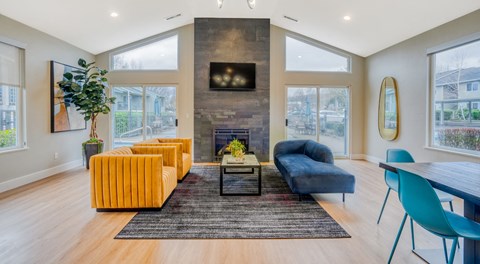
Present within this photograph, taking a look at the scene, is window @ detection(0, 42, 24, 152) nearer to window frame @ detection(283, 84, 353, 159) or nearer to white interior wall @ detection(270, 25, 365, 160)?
white interior wall @ detection(270, 25, 365, 160)

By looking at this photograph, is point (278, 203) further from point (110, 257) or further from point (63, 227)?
point (63, 227)

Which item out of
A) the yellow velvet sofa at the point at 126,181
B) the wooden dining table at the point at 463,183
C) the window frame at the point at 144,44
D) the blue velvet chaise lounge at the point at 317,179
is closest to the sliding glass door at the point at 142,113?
the window frame at the point at 144,44

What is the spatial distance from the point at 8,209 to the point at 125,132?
12.4ft

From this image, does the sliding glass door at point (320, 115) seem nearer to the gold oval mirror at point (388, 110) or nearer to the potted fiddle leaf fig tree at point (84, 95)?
the gold oval mirror at point (388, 110)

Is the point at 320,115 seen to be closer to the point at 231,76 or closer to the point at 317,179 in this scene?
the point at 231,76

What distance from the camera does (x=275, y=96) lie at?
6.98 meters

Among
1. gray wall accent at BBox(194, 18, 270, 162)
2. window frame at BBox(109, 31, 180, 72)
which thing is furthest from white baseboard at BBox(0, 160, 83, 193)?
gray wall accent at BBox(194, 18, 270, 162)

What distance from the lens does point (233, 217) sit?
3.11m

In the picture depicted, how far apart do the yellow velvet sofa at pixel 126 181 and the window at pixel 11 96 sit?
2272 millimetres

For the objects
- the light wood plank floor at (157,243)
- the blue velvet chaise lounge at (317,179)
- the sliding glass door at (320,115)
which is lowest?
the light wood plank floor at (157,243)

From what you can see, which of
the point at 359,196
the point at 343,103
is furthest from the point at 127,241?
the point at 343,103

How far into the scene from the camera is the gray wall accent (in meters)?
6.72

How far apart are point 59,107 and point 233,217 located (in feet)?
14.5

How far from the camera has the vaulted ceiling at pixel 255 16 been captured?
13.9 ft
